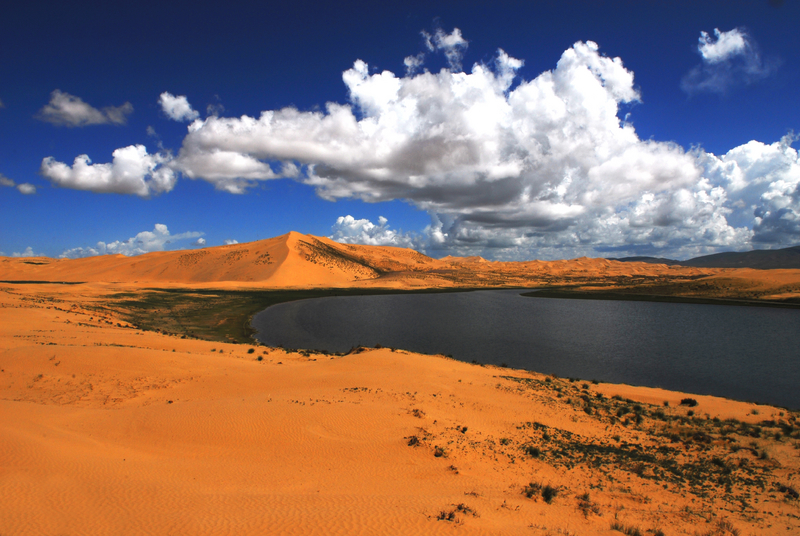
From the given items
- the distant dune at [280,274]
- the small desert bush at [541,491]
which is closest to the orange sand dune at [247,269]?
the distant dune at [280,274]

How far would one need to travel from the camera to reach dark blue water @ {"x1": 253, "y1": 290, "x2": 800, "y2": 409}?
83.3 feet

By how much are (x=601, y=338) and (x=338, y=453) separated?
33740mm

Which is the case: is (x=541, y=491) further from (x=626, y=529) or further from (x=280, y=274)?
(x=280, y=274)

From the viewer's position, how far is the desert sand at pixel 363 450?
8.04 meters

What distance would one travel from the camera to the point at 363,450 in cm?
1191

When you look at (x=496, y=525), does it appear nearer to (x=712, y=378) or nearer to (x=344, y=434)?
(x=344, y=434)

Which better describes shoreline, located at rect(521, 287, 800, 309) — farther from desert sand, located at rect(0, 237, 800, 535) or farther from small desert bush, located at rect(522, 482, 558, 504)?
small desert bush, located at rect(522, 482, 558, 504)

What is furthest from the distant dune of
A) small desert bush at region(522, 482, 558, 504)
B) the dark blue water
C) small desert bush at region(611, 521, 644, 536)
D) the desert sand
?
small desert bush at region(611, 521, 644, 536)

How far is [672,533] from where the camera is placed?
8.03 meters

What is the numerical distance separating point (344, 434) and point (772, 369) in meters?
30.2

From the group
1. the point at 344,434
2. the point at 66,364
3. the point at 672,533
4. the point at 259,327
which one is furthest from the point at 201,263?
the point at 672,533

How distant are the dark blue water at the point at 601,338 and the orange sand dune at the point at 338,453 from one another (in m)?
6.75

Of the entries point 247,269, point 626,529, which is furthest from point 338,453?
point 247,269

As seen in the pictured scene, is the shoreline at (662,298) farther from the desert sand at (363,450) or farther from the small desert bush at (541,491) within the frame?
the small desert bush at (541,491)
